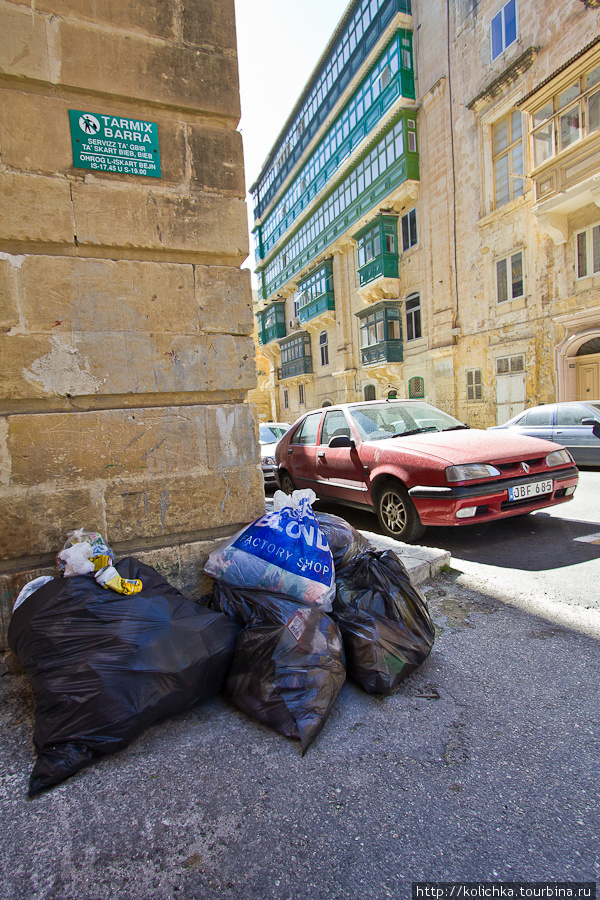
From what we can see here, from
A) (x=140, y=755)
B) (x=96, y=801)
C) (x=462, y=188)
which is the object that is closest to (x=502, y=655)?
(x=140, y=755)

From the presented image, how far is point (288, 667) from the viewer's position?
1784mm

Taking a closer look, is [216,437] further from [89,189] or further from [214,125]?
[214,125]

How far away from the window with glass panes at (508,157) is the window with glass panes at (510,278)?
6.22 feet

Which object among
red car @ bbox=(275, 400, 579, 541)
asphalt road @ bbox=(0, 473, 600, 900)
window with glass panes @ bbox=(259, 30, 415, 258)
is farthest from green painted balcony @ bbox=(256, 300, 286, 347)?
asphalt road @ bbox=(0, 473, 600, 900)

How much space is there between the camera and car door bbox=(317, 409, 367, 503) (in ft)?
16.6

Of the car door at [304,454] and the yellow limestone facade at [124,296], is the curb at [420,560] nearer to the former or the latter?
the yellow limestone facade at [124,296]

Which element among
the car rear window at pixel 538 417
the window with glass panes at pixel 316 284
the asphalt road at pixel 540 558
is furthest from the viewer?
the window with glass panes at pixel 316 284

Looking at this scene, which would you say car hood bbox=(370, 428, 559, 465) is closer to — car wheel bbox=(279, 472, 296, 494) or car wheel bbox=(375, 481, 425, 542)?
car wheel bbox=(375, 481, 425, 542)

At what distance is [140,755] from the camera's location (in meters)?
1.67

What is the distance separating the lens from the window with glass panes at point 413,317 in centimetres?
2002

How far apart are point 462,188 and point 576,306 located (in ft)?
22.2

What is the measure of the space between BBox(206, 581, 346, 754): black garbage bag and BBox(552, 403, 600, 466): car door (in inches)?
320

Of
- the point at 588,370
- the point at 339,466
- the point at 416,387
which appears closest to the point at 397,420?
the point at 339,466

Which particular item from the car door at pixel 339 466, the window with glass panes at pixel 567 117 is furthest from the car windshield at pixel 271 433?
the window with glass panes at pixel 567 117
